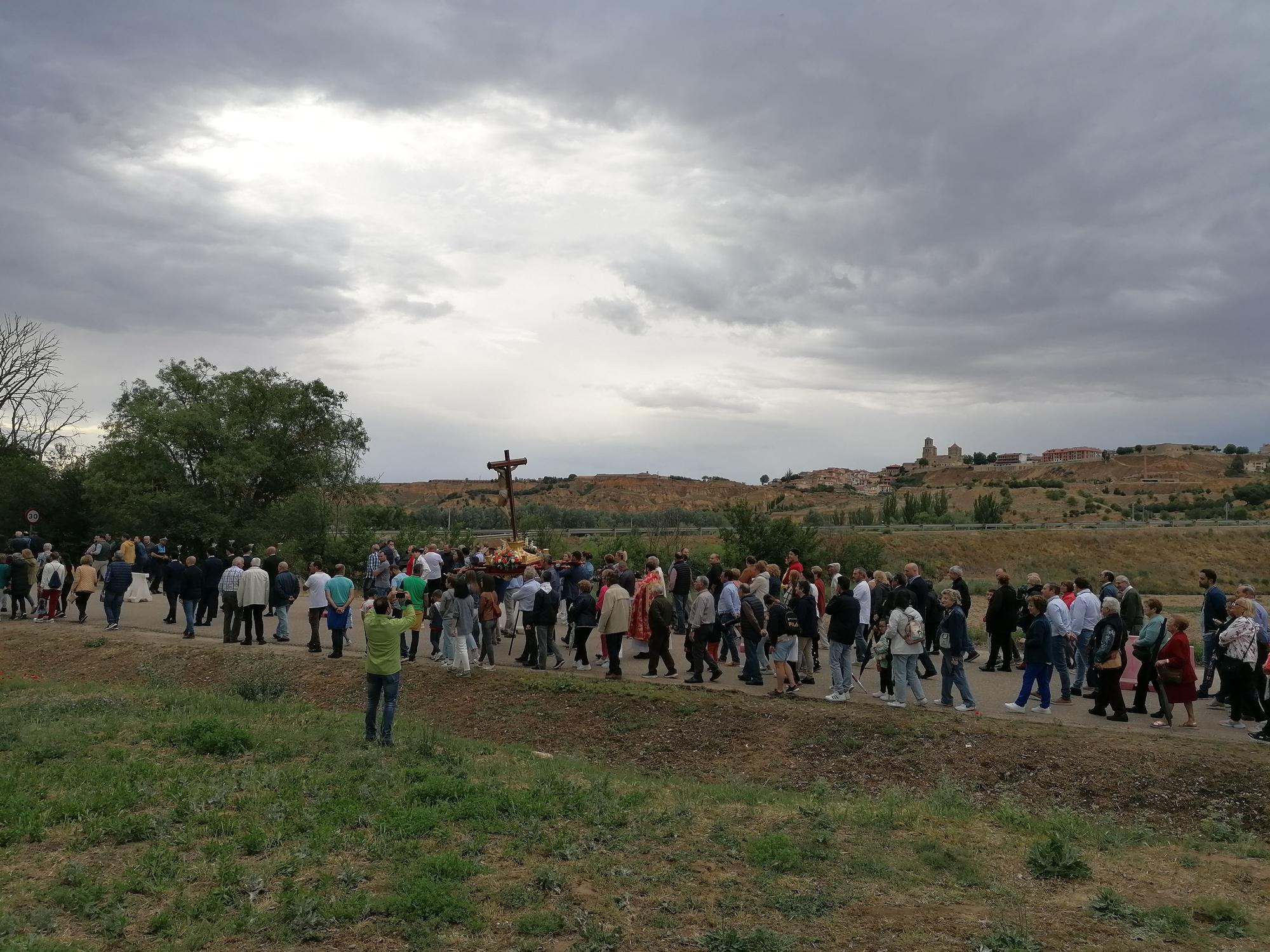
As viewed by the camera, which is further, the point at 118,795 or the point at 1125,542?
the point at 1125,542

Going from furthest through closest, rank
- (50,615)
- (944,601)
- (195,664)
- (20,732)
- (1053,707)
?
(50,615), (195,664), (1053,707), (944,601), (20,732)

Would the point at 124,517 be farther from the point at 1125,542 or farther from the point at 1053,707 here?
the point at 1125,542

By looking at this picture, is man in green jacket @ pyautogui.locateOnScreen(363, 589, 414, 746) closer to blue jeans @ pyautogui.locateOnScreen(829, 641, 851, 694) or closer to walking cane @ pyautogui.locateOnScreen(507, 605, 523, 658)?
blue jeans @ pyautogui.locateOnScreen(829, 641, 851, 694)

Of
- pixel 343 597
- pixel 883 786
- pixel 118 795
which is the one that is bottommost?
pixel 883 786

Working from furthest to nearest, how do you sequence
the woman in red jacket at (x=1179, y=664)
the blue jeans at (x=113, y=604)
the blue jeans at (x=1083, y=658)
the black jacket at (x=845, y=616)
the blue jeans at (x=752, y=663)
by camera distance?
1. the blue jeans at (x=113, y=604)
2. the blue jeans at (x=752, y=663)
3. the blue jeans at (x=1083, y=658)
4. the black jacket at (x=845, y=616)
5. the woman in red jacket at (x=1179, y=664)

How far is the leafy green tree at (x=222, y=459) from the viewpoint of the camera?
33312 millimetres

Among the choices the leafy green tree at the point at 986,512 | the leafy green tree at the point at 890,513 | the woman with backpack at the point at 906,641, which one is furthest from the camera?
the leafy green tree at the point at 890,513

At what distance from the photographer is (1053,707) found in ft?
44.0

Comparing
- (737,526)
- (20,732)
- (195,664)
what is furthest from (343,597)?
(737,526)

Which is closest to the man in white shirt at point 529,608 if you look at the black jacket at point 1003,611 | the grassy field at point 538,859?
the grassy field at point 538,859

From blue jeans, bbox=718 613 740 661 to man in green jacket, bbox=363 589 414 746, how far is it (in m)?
6.19

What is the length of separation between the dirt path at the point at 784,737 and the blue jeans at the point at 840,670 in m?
0.35

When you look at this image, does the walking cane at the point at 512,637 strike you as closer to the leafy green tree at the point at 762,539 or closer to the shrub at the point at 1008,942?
the leafy green tree at the point at 762,539

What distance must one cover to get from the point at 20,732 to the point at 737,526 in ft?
68.8
